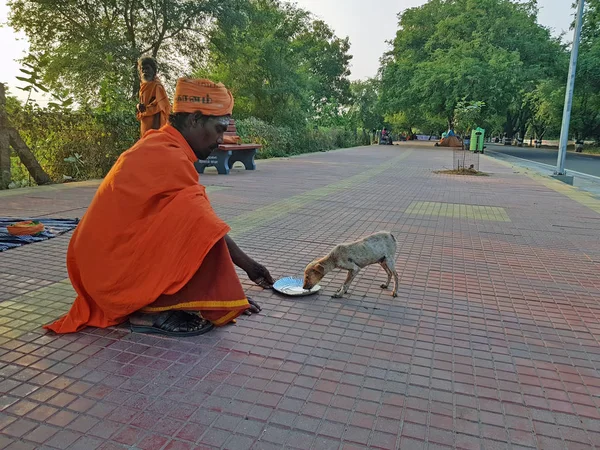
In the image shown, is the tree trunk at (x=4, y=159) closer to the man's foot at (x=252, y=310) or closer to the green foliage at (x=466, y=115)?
the man's foot at (x=252, y=310)

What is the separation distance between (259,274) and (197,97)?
53.2 inches

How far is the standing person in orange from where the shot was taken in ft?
12.2

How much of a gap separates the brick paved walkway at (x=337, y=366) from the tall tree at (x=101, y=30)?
10.3 metres

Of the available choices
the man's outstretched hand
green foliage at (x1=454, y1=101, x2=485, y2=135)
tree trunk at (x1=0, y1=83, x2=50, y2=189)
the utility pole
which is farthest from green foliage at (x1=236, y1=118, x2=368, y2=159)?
the man's outstretched hand

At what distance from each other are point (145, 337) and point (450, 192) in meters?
8.62

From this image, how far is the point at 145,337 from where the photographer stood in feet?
9.27

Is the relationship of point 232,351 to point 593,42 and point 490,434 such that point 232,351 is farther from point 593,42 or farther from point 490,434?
point 593,42

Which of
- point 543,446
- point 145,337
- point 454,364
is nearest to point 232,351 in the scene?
point 145,337

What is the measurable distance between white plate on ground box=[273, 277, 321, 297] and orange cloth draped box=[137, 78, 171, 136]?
5.05 ft

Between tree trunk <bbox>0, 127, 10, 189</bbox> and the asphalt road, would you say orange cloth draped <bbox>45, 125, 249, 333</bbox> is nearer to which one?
tree trunk <bbox>0, 127, 10, 189</bbox>

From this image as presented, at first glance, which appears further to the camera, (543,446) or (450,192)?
(450,192)

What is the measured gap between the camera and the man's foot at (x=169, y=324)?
9.40ft

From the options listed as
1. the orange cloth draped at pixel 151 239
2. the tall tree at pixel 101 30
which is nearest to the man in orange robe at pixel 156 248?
the orange cloth draped at pixel 151 239

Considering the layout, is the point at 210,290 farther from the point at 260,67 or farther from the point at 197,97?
the point at 260,67
